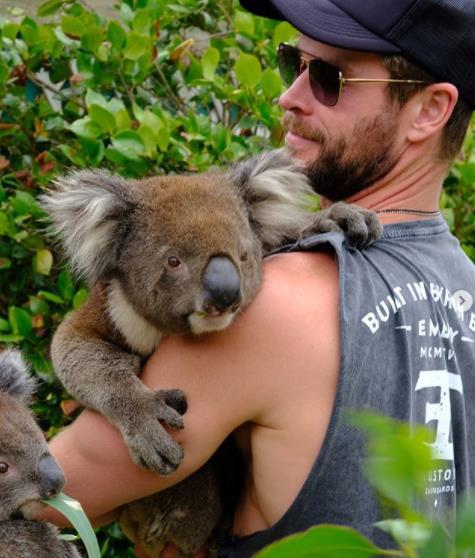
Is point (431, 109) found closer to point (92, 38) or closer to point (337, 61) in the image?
point (337, 61)

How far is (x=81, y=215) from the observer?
6.43 ft

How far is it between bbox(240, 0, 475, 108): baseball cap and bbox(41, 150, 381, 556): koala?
32 cm

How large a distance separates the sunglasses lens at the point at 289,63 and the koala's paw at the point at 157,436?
99cm

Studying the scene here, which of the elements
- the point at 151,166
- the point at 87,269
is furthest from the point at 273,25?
the point at 87,269

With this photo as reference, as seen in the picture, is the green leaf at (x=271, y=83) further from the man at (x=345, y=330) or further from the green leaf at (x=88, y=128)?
the man at (x=345, y=330)

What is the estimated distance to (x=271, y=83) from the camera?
3.25 metres

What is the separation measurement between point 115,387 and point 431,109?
1015mm

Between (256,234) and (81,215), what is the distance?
16.5 inches

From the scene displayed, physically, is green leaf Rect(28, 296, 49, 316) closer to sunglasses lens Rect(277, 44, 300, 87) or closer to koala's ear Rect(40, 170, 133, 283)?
koala's ear Rect(40, 170, 133, 283)

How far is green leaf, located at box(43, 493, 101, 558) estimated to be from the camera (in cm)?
148

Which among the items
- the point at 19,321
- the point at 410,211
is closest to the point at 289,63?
the point at 410,211

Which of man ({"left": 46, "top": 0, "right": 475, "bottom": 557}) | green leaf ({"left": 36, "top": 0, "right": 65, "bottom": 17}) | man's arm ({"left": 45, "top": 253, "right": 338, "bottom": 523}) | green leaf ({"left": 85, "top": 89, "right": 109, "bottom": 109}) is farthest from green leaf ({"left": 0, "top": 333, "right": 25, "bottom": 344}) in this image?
green leaf ({"left": 36, "top": 0, "right": 65, "bottom": 17})

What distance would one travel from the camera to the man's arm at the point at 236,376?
174 centimetres

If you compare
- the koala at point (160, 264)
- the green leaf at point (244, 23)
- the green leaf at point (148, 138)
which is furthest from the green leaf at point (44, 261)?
the green leaf at point (244, 23)
